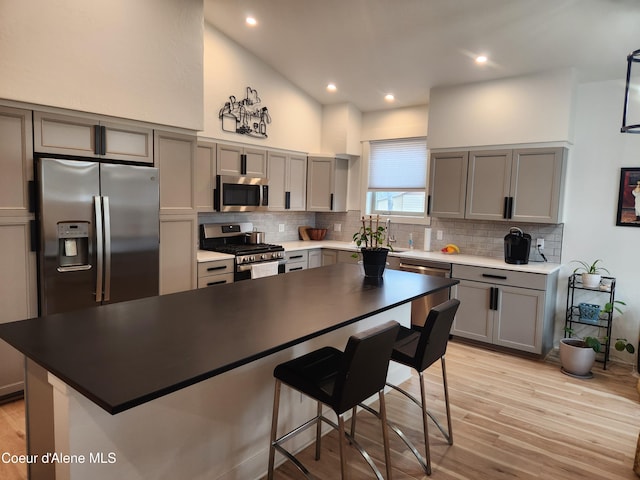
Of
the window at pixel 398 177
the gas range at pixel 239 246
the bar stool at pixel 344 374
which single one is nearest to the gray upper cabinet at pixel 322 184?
the window at pixel 398 177

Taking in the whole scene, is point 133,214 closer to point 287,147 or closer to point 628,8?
point 287,147

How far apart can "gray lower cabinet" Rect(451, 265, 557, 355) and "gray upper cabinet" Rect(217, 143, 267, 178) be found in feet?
8.08

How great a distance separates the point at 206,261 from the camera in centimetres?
407

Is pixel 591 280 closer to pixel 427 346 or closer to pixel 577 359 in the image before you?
pixel 577 359

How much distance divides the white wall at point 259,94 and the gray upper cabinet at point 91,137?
3.29 feet

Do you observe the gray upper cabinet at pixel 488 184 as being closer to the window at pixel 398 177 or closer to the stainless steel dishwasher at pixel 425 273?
the stainless steel dishwasher at pixel 425 273

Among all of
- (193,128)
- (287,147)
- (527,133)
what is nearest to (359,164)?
(287,147)

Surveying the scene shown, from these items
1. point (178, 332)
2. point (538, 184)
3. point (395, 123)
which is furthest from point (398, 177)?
point (178, 332)

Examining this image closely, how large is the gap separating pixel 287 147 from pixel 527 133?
2.72 meters

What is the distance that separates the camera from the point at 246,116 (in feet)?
15.8

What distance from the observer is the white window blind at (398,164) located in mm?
5398

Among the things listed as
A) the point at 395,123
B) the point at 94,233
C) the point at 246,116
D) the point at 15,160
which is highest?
the point at 395,123

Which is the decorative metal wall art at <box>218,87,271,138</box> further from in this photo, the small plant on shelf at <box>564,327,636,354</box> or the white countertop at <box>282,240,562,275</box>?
the small plant on shelf at <box>564,327,636,354</box>

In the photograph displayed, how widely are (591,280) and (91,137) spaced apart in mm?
4461
